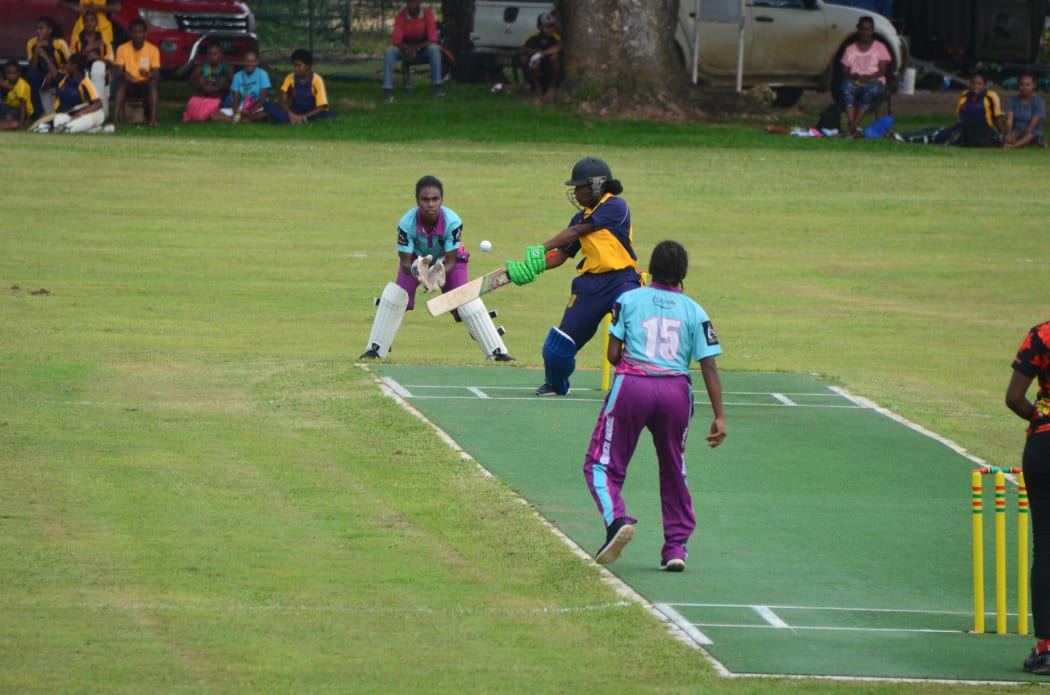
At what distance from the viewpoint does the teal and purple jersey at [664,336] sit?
9516mm

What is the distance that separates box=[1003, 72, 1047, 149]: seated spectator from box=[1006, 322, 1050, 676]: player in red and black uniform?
79.1ft

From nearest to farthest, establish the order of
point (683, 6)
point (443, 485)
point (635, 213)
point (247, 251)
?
point (443, 485) < point (247, 251) < point (635, 213) < point (683, 6)

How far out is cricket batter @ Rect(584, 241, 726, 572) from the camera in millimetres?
9523

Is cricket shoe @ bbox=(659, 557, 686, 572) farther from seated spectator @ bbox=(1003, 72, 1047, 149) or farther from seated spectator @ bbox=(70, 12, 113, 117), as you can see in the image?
seated spectator @ bbox=(1003, 72, 1047, 149)

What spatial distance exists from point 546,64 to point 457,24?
7.06 meters

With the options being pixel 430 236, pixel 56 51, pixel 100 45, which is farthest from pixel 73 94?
pixel 430 236

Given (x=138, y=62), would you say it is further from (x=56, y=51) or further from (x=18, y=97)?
(x=18, y=97)

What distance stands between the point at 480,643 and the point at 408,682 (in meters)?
0.72

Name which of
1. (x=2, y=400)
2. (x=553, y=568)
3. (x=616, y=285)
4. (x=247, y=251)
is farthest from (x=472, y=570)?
(x=247, y=251)

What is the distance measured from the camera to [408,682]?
7895mm

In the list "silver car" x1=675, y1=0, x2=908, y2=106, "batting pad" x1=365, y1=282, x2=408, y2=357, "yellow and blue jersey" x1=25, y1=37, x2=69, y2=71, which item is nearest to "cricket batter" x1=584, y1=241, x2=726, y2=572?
"batting pad" x1=365, y1=282, x2=408, y2=357

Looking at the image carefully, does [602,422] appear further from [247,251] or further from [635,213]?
[635,213]

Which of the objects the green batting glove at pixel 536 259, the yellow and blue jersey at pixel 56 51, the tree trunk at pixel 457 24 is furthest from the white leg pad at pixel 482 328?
the tree trunk at pixel 457 24

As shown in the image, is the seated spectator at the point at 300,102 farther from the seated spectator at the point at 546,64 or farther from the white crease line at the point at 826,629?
the white crease line at the point at 826,629
